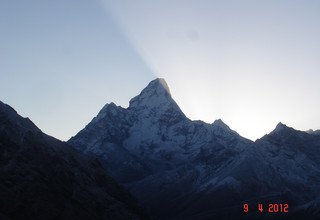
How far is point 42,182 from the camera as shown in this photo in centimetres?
15650

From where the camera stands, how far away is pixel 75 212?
151500 mm

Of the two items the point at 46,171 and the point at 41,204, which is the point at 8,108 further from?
the point at 41,204

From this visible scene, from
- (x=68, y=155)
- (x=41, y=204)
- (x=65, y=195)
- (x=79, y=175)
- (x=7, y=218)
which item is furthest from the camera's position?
(x=68, y=155)

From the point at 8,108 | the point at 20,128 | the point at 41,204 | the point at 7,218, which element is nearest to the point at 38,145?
the point at 20,128

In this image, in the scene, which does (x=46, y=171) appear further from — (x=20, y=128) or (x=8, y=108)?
(x=8, y=108)

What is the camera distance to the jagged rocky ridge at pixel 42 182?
457ft

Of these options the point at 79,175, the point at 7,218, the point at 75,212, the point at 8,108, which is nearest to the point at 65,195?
the point at 75,212

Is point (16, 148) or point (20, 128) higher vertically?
point (20, 128)

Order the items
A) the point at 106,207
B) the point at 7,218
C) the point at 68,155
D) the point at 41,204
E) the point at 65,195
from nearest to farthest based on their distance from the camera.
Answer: the point at 7,218 → the point at 41,204 → the point at 65,195 → the point at 106,207 → the point at 68,155

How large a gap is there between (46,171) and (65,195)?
1252 centimetres

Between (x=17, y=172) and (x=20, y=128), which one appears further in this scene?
(x=20, y=128)

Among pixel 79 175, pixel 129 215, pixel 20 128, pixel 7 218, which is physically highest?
pixel 20 128

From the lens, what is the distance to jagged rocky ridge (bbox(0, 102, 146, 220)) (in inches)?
5482

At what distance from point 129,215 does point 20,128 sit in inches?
1976
